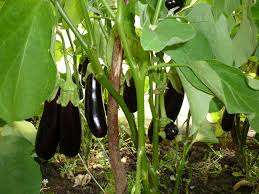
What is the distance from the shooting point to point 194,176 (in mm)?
1493

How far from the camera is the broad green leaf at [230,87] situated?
0.58 meters

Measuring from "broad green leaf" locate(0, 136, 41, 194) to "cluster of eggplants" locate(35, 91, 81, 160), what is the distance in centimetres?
12

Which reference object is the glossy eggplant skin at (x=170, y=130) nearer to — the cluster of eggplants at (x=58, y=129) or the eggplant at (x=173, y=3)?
the cluster of eggplants at (x=58, y=129)

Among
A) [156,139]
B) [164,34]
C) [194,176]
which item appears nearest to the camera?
[164,34]

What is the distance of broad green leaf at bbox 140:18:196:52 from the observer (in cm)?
50

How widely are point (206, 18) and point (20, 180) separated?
1.73 feet

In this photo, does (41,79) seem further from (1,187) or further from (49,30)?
(1,187)

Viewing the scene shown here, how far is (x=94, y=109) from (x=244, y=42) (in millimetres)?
288

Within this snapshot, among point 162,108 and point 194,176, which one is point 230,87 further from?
point 194,176

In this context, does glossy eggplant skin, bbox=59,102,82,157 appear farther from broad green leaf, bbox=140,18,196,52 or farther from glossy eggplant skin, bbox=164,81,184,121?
broad green leaf, bbox=140,18,196,52

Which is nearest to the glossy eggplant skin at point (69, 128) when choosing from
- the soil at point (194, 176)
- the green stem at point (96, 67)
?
the green stem at point (96, 67)

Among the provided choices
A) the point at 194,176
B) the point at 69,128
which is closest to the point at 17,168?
the point at 69,128

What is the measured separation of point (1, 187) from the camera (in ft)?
3.16

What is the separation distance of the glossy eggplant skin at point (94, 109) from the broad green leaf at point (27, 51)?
0.23 meters
